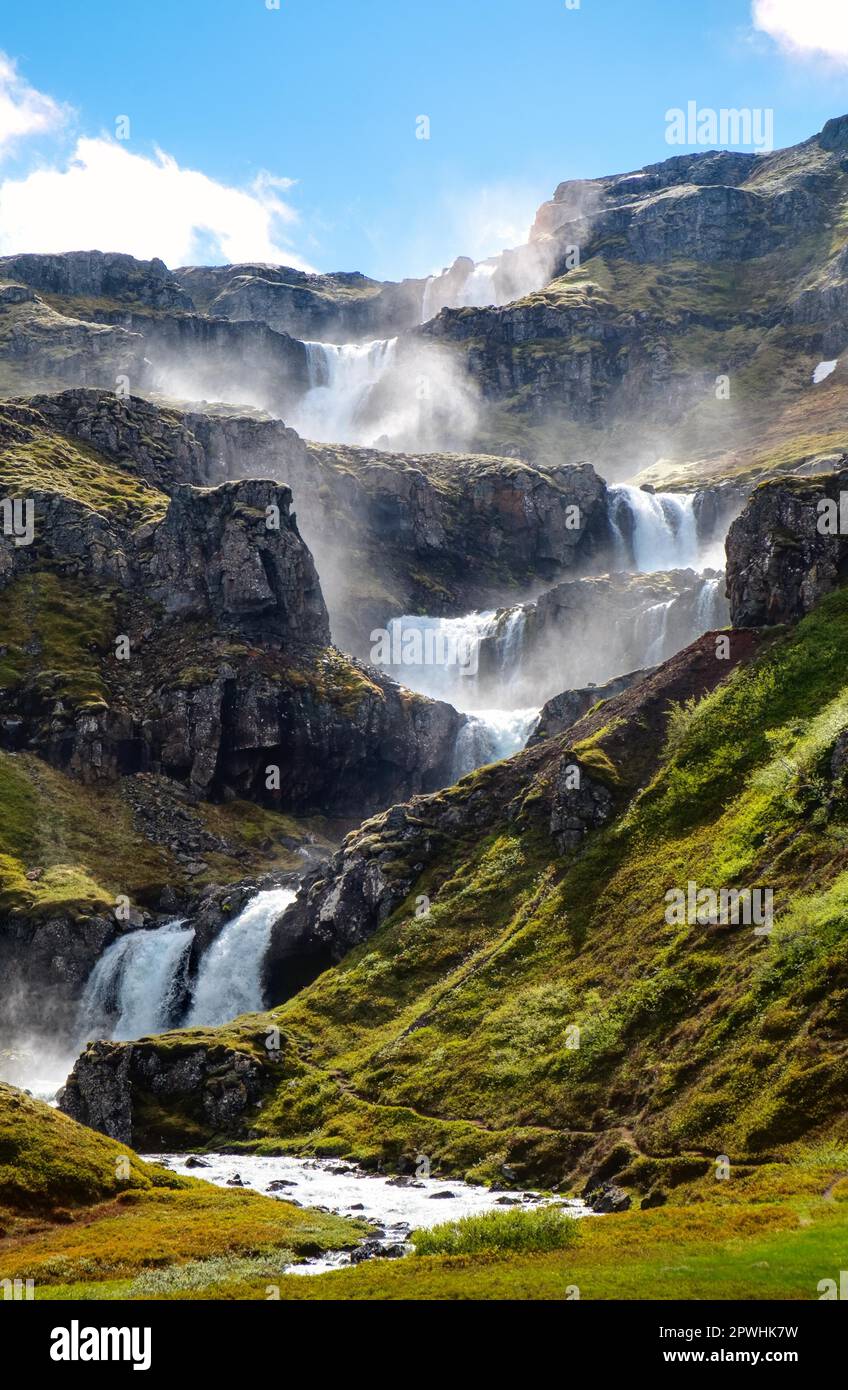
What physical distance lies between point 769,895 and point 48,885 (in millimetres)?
78982

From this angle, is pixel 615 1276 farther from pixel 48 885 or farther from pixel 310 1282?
pixel 48 885

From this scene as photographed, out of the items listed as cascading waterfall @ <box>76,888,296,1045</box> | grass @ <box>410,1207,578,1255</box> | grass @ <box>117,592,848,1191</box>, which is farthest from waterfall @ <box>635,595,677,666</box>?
grass @ <box>410,1207,578,1255</box>

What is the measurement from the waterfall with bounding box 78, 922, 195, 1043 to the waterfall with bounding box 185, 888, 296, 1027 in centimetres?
220

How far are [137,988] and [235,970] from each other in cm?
989

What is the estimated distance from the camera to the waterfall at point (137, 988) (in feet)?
313

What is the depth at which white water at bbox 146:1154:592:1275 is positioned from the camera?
44188mm

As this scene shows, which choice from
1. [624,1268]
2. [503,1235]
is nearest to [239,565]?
[503,1235]

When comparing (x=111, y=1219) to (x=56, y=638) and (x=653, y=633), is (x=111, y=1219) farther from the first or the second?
(x=653, y=633)

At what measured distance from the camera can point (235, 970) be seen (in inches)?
3738

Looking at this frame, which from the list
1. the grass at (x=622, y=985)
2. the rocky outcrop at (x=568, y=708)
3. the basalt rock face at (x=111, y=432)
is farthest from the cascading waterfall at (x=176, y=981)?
the basalt rock face at (x=111, y=432)

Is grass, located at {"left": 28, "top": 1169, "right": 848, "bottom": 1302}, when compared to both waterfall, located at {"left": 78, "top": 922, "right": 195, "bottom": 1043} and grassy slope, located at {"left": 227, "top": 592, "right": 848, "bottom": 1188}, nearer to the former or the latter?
grassy slope, located at {"left": 227, "top": 592, "right": 848, "bottom": 1188}

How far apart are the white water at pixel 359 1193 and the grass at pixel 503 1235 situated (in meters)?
4.07

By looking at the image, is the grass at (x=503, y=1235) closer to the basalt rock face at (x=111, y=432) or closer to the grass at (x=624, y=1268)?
the grass at (x=624, y=1268)
